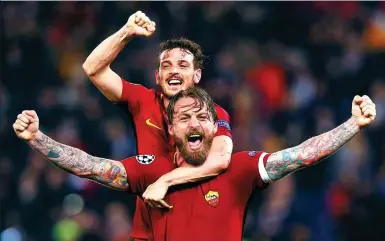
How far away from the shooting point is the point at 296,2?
13.7 m

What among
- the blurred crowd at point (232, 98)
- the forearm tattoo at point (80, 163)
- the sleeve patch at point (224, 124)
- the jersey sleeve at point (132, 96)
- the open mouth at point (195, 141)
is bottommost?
the forearm tattoo at point (80, 163)

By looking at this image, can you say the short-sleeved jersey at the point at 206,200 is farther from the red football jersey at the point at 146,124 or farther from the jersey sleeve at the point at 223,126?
the red football jersey at the point at 146,124

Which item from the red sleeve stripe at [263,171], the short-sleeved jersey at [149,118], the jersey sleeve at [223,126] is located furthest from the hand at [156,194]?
the short-sleeved jersey at [149,118]

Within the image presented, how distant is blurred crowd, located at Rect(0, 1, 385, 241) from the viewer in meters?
11.0

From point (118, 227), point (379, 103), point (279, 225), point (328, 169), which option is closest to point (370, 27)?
point (379, 103)

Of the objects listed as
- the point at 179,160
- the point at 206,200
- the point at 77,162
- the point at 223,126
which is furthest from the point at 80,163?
the point at 223,126

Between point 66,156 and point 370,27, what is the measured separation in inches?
324

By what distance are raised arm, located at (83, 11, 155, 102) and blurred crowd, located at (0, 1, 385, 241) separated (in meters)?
4.21

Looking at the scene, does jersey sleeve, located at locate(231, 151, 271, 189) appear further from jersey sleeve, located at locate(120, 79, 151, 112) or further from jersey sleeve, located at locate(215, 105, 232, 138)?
jersey sleeve, located at locate(120, 79, 151, 112)

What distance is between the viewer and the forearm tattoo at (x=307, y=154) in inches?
219

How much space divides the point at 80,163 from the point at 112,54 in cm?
103

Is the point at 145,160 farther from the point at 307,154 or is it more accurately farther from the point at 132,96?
the point at 132,96

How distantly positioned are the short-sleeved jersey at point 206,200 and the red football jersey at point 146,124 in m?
0.76

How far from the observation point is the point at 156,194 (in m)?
5.61
